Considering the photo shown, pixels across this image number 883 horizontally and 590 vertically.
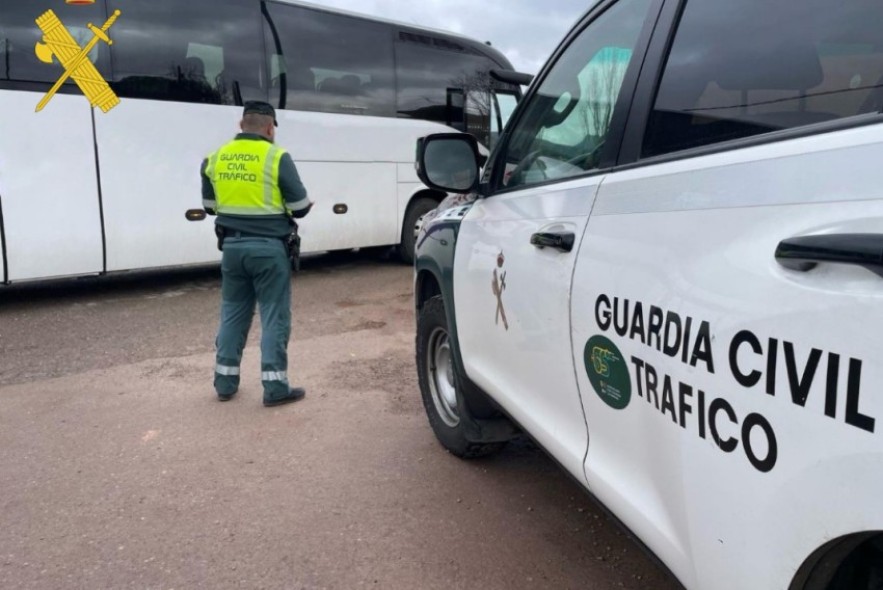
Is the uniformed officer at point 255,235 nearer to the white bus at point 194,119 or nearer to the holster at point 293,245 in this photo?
the holster at point 293,245

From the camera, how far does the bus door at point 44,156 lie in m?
6.42

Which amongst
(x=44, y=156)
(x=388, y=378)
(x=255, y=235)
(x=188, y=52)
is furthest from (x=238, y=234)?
(x=188, y=52)

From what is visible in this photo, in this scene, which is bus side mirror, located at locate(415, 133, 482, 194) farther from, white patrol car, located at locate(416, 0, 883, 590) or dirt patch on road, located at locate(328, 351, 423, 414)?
dirt patch on road, located at locate(328, 351, 423, 414)

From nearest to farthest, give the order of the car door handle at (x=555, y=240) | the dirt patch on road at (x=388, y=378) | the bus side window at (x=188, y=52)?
the car door handle at (x=555, y=240) < the dirt patch on road at (x=388, y=378) < the bus side window at (x=188, y=52)

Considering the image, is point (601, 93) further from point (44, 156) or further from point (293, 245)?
point (44, 156)

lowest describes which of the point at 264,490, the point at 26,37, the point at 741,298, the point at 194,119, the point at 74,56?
the point at 264,490

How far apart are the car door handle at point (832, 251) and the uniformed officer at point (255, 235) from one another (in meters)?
3.41

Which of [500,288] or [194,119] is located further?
[194,119]

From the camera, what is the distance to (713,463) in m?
1.39

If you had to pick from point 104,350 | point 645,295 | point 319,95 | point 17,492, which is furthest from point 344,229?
point 645,295

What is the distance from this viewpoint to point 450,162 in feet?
9.62

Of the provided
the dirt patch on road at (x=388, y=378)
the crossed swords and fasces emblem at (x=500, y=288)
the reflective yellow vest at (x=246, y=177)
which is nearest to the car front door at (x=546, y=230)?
the crossed swords and fasces emblem at (x=500, y=288)

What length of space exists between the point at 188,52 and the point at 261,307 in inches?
176

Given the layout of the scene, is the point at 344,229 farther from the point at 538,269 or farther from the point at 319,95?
the point at 538,269
